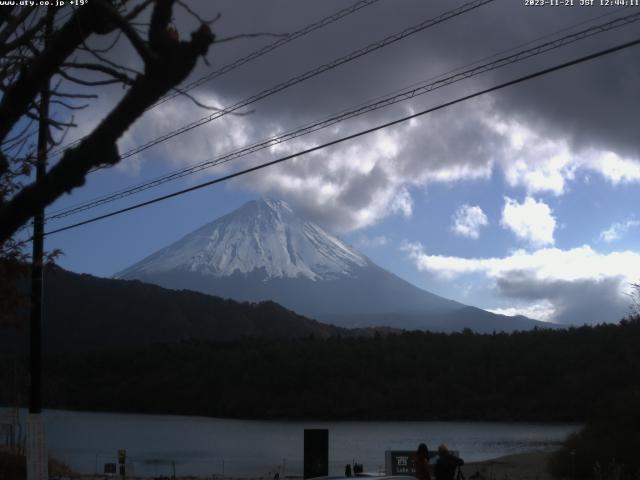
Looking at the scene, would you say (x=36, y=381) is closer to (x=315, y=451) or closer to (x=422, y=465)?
(x=315, y=451)

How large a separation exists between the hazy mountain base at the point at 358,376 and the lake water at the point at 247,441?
4.52 metres

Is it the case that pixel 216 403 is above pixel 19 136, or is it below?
below

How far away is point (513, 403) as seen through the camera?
8838cm

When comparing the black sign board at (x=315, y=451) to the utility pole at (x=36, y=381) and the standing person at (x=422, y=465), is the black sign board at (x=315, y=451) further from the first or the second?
the utility pole at (x=36, y=381)

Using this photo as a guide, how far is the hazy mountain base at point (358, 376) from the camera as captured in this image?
85.5 meters

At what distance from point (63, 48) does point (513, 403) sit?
291ft

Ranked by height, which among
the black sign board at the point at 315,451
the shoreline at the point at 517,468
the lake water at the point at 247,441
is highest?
the black sign board at the point at 315,451

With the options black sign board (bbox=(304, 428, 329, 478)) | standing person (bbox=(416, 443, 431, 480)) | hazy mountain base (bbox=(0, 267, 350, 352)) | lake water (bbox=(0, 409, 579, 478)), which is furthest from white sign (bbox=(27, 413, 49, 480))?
hazy mountain base (bbox=(0, 267, 350, 352))

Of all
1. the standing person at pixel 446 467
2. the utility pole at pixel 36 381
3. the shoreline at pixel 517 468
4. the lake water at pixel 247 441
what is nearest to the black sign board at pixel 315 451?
the standing person at pixel 446 467

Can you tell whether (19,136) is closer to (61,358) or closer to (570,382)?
(570,382)

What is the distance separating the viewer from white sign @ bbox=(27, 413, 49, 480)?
13867 mm

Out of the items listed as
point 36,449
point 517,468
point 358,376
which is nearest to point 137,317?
point 358,376

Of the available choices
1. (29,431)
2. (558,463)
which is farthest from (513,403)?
(29,431)

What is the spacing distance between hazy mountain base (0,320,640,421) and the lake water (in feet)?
14.8
